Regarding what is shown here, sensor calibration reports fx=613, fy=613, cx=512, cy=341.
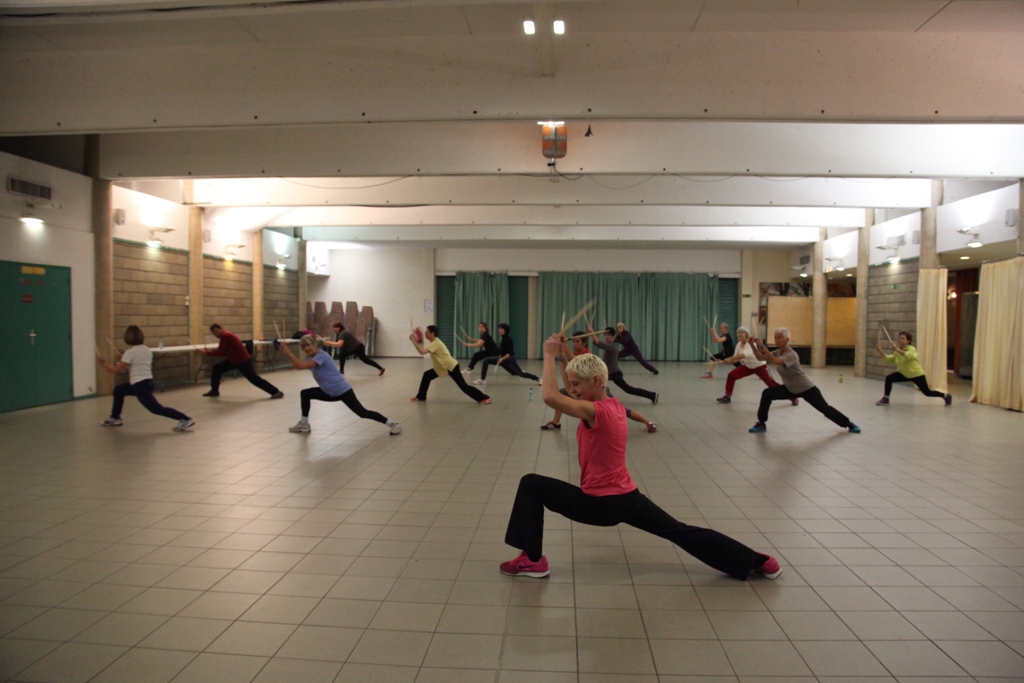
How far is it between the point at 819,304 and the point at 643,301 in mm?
5298

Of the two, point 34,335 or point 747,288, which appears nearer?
point 34,335

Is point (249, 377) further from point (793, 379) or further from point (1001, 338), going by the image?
point (1001, 338)

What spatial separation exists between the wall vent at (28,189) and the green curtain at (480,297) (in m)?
12.1

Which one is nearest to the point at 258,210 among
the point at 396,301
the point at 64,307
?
the point at 64,307

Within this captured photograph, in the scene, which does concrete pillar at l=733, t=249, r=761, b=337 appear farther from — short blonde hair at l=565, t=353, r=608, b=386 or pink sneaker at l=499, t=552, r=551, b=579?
pink sneaker at l=499, t=552, r=551, b=579

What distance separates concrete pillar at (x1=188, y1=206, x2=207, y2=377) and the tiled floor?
5.37 meters

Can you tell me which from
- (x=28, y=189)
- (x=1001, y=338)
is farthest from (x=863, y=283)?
(x=28, y=189)

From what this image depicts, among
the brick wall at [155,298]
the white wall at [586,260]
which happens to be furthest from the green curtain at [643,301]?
the brick wall at [155,298]

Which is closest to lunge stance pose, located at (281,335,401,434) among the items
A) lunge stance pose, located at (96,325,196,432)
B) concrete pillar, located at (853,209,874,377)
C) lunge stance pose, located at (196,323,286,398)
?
lunge stance pose, located at (96,325,196,432)

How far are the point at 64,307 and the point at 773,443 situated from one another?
9920mm

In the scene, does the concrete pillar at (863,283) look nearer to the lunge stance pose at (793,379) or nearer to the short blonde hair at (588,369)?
the lunge stance pose at (793,379)

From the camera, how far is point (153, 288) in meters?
10.9

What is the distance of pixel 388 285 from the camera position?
20047 millimetres

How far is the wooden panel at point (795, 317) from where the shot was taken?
1791cm
